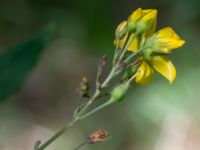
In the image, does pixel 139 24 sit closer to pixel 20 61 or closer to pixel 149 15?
pixel 149 15

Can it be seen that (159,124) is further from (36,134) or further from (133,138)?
(36,134)

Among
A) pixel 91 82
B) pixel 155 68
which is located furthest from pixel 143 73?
pixel 91 82

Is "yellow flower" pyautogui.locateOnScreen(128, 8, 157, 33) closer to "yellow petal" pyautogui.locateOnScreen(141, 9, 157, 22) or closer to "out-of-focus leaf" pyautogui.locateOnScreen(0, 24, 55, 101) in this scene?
"yellow petal" pyautogui.locateOnScreen(141, 9, 157, 22)

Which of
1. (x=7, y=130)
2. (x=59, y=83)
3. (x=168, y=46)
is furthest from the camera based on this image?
(x=59, y=83)

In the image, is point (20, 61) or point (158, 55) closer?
point (158, 55)

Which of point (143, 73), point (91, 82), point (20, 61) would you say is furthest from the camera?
point (91, 82)

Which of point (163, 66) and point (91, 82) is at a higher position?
point (163, 66)

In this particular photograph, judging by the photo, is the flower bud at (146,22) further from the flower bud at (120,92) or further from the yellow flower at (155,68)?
the flower bud at (120,92)

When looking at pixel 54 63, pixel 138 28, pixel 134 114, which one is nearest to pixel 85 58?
pixel 54 63
